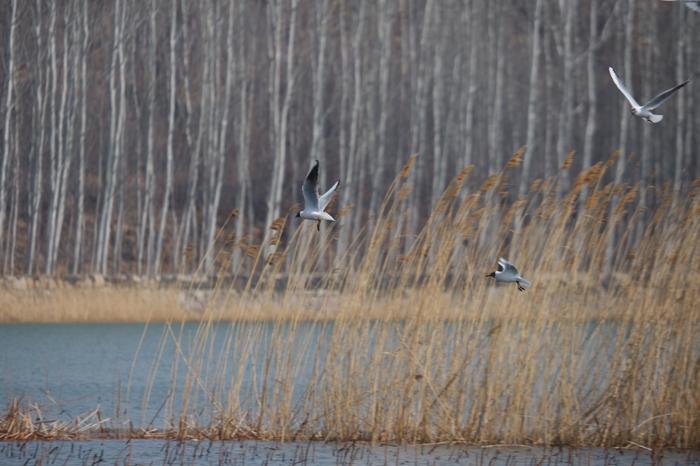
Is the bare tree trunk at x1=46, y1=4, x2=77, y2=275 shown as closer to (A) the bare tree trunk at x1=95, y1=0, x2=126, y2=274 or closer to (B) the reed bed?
(A) the bare tree trunk at x1=95, y1=0, x2=126, y2=274

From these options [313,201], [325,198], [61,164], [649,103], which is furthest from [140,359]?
[649,103]

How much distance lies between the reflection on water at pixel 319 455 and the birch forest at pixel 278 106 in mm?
12287

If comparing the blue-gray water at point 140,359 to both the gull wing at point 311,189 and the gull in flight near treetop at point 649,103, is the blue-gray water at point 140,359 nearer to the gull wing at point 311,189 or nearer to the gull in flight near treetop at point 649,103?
the gull wing at point 311,189

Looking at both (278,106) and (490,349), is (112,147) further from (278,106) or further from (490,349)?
(490,349)

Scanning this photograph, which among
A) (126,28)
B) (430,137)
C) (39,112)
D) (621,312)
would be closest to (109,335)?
(39,112)

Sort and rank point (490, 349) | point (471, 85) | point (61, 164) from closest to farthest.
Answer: point (490, 349)
point (61, 164)
point (471, 85)

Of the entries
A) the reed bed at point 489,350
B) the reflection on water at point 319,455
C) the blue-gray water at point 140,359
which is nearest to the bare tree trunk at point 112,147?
the blue-gray water at point 140,359

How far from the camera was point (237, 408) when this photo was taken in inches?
316

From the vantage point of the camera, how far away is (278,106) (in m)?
28.1

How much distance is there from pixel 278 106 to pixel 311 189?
21.5 meters

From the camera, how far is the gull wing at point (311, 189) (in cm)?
664

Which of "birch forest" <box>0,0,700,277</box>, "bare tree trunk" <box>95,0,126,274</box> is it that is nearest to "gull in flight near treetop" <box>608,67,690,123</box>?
"birch forest" <box>0,0,700,277</box>

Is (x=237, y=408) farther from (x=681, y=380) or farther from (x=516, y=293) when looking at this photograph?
(x=681, y=380)

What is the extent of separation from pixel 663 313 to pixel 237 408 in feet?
8.91
